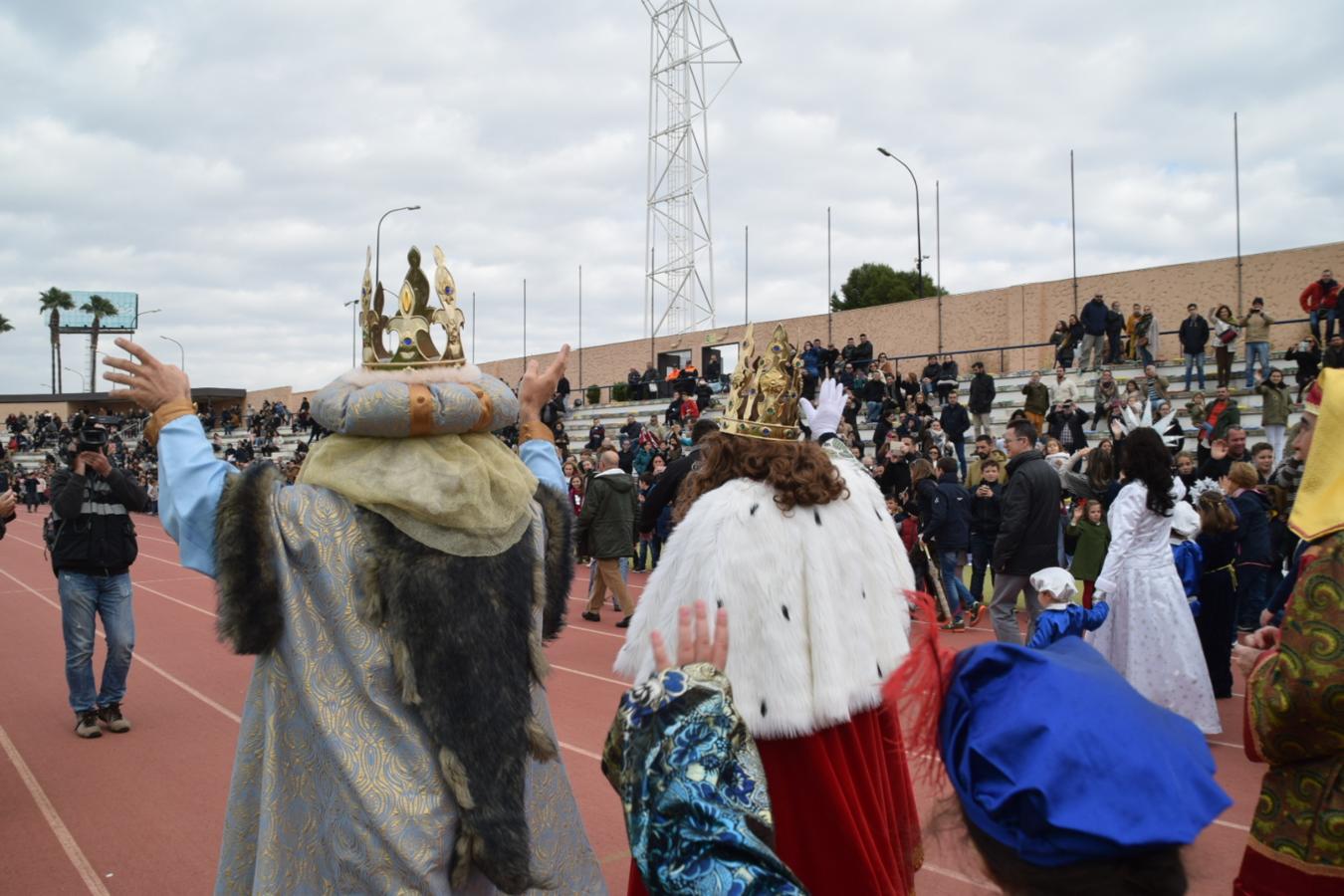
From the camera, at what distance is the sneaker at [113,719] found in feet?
22.6

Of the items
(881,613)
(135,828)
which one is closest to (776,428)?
(881,613)

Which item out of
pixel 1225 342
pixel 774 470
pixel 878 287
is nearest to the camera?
pixel 774 470

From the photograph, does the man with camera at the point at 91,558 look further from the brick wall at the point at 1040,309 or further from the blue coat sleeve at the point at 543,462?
the brick wall at the point at 1040,309

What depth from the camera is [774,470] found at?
3.13 meters

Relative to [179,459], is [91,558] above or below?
below

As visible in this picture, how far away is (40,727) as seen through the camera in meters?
7.05

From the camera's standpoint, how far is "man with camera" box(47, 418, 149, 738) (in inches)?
257

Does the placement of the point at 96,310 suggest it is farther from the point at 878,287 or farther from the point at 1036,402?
the point at 1036,402

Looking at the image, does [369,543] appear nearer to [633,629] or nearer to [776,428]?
[633,629]

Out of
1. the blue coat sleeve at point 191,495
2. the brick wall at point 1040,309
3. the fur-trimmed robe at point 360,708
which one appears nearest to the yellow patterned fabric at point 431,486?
the fur-trimmed robe at point 360,708

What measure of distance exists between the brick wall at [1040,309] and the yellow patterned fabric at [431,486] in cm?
2586

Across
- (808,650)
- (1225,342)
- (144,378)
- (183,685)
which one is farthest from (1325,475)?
(1225,342)

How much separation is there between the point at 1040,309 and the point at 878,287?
30.1 metres

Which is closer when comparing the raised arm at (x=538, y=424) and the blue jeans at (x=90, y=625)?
the raised arm at (x=538, y=424)
